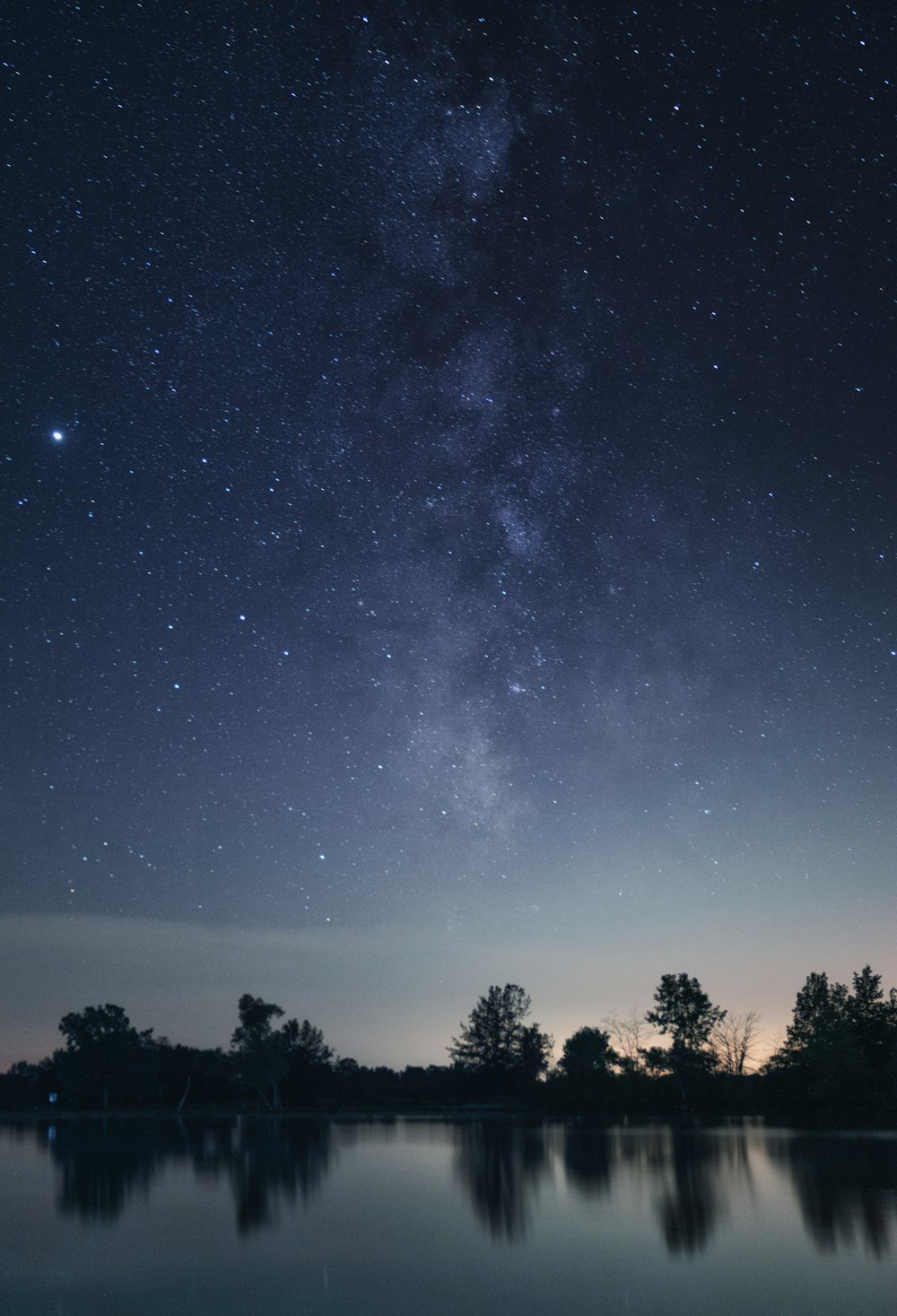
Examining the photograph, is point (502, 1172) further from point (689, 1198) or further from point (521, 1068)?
point (521, 1068)

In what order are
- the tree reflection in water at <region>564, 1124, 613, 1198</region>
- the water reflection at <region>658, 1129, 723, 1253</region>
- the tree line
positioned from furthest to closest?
the tree line
the tree reflection in water at <region>564, 1124, 613, 1198</region>
the water reflection at <region>658, 1129, 723, 1253</region>

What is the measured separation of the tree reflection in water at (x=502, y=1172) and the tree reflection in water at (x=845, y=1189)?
459 centimetres

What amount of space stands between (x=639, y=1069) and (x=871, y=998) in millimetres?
18149

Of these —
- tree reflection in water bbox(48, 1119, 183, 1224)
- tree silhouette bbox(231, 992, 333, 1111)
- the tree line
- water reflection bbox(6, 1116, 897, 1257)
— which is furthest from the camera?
tree silhouette bbox(231, 992, 333, 1111)

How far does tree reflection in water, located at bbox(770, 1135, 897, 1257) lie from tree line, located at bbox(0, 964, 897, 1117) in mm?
24639

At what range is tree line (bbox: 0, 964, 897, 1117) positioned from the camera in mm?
55375

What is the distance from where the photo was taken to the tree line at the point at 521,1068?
55.4 m

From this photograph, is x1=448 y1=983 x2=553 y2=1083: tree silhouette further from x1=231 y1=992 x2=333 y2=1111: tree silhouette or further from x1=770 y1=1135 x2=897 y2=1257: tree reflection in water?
x1=770 y1=1135 x2=897 y2=1257: tree reflection in water

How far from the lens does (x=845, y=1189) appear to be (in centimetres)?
1812

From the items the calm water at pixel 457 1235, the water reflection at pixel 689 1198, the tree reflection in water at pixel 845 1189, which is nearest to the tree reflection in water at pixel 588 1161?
the calm water at pixel 457 1235

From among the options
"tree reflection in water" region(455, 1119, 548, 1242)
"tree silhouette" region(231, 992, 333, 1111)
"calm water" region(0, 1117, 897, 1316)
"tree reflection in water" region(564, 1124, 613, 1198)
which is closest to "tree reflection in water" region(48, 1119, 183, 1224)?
"calm water" region(0, 1117, 897, 1316)

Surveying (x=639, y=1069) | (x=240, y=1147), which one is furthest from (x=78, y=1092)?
(x=240, y=1147)

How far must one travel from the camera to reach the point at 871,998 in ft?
212

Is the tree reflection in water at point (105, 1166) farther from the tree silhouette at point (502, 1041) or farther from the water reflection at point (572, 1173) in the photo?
the tree silhouette at point (502, 1041)
